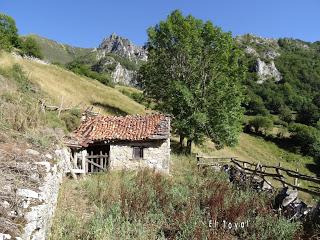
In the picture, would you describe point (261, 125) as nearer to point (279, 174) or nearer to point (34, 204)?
point (279, 174)

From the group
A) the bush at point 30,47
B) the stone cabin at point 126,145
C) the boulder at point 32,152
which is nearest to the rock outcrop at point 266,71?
the bush at point 30,47

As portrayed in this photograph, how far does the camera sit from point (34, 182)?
7.60 metres

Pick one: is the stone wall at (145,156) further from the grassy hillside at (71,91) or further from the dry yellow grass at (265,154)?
the dry yellow grass at (265,154)

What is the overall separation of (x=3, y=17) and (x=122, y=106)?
26719 mm

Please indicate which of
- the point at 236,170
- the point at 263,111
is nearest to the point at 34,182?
the point at 236,170

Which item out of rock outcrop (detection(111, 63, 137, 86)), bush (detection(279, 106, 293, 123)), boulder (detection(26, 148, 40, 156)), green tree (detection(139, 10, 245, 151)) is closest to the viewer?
boulder (detection(26, 148, 40, 156))

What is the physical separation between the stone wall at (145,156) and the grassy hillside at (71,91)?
39.2 ft

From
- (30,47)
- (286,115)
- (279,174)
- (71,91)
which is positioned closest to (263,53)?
(286,115)

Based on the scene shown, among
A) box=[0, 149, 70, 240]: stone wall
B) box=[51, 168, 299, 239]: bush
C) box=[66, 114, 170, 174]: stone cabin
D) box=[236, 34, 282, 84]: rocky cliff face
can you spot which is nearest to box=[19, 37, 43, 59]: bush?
A: box=[66, 114, 170, 174]: stone cabin

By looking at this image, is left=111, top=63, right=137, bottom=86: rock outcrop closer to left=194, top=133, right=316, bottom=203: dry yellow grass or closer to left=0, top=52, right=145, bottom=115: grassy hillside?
left=194, top=133, right=316, bottom=203: dry yellow grass

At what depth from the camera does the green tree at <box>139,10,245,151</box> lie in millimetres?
29906

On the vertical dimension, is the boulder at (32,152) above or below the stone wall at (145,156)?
above

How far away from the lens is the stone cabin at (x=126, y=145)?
22547 mm

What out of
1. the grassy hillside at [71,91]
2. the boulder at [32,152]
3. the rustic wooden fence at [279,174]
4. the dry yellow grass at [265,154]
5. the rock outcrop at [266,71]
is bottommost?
the dry yellow grass at [265,154]
